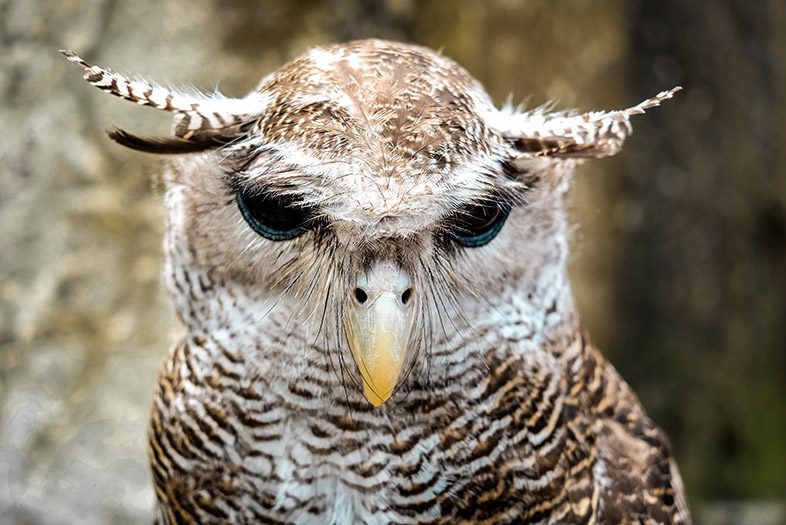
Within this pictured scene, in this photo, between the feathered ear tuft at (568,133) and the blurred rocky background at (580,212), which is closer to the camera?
the feathered ear tuft at (568,133)

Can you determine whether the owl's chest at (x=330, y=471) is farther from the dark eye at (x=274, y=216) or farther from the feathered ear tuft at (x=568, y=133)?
the feathered ear tuft at (x=568, y=133)

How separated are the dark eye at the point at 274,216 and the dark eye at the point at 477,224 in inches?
9.7

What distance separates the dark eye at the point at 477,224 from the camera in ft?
5.02

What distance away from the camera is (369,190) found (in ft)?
4.66

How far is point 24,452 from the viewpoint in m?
3.29

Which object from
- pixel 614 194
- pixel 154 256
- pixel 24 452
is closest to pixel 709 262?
pixel 614 194

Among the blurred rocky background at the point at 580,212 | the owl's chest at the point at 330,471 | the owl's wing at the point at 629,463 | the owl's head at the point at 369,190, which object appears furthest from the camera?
the blurred rocky background at the point at 580,212

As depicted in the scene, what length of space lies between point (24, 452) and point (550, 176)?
2.39m

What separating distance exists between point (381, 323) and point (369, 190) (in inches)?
8.2

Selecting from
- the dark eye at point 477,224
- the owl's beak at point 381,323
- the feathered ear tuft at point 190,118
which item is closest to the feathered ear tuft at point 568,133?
the dark eye at point 477,224

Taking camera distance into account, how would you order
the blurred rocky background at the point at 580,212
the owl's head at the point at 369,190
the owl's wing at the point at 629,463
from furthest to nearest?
the blurred rocky background at the point at 580,212
the owl's wing at the point at 629,463
the owl's head at the point at 369,190

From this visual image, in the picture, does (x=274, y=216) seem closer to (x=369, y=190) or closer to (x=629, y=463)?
(x=369, y=190)

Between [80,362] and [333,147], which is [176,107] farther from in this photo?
[80,362]

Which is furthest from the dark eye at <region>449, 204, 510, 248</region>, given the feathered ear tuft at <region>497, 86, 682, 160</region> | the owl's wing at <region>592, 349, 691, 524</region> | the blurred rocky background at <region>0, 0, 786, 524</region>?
the blurred rocky background at <region>0, 0, 786, 524</region>
